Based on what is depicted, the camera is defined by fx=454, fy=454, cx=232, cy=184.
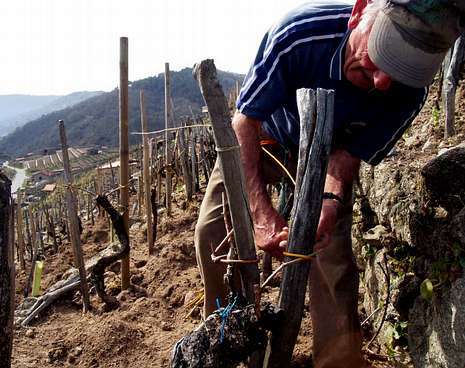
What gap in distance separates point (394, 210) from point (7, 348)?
2.11 metres

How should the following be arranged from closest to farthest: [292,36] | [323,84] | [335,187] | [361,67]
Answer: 1. [361,67]
2. [292,36]
3. [323,84]
4. [335,187]

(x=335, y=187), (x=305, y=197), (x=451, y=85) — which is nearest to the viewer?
(x=305, y=197)

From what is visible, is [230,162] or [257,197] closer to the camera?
[230,162]

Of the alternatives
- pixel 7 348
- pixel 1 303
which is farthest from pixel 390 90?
pixel 7 348

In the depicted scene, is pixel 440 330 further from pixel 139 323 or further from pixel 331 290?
pixel 139 323

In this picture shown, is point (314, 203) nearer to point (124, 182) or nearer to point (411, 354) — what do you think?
point (411, 354)

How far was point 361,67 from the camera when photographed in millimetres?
1904

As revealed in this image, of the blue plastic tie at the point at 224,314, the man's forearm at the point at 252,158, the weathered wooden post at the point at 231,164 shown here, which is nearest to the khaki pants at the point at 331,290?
the man's forearm at the point at 252,158

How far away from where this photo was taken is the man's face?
1.78 m

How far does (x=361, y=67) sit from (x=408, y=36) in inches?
10.3

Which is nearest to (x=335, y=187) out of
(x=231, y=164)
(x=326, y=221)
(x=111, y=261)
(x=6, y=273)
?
(x=326, y=221)

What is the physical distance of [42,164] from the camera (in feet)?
217

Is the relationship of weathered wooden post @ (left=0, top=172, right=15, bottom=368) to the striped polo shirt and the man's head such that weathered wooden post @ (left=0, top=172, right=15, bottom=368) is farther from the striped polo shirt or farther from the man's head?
the man's head

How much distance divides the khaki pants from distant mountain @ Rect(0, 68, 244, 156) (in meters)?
64.0
